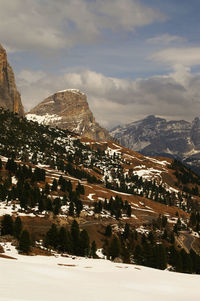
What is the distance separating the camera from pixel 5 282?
2223cm

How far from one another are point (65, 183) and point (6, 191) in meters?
50.9

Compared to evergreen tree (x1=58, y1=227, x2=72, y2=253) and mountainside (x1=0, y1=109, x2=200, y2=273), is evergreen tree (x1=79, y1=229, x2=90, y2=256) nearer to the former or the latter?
mountainside (x1=0, y1=109, x2=200, y2=273)

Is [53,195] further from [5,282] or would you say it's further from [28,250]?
[5,282]

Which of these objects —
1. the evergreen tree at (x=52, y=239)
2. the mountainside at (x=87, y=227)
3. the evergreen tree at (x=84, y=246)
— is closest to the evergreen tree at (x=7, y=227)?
the mountainside at (x=87, y=227)

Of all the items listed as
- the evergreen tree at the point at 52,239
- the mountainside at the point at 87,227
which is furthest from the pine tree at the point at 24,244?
the evergreen tree at the point at 52,239

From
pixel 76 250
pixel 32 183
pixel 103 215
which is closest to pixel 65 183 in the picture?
pixel 32 183

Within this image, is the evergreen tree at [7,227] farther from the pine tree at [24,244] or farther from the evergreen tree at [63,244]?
the pine tree at [24,244]

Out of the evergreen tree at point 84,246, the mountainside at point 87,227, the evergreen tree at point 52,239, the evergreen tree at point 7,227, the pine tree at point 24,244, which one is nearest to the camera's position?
the pine tree at point 24,244

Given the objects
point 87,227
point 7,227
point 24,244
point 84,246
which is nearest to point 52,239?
point 84,246

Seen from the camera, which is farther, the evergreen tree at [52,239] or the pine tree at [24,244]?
the evergreen tree at [52,239]

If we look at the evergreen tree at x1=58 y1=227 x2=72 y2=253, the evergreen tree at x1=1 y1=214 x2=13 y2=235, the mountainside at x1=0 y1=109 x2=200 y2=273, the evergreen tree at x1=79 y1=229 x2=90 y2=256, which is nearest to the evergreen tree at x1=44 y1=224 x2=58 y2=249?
the mountainside at x1=0 y1=109 x2=200 y2=273

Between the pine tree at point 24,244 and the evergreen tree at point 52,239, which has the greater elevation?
the pine tree at point 24,244

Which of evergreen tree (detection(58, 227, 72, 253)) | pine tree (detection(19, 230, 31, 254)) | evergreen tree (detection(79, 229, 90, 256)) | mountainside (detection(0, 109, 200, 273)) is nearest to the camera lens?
pine tree (detection(19, 230, 31, 254))

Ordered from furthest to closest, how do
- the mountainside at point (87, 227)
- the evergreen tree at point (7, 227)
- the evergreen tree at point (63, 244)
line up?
1. the mountainside at point (87, 227)
2. the evergreen tree at point (7, 227)
3. the evergreen tree at point (63, 244)
